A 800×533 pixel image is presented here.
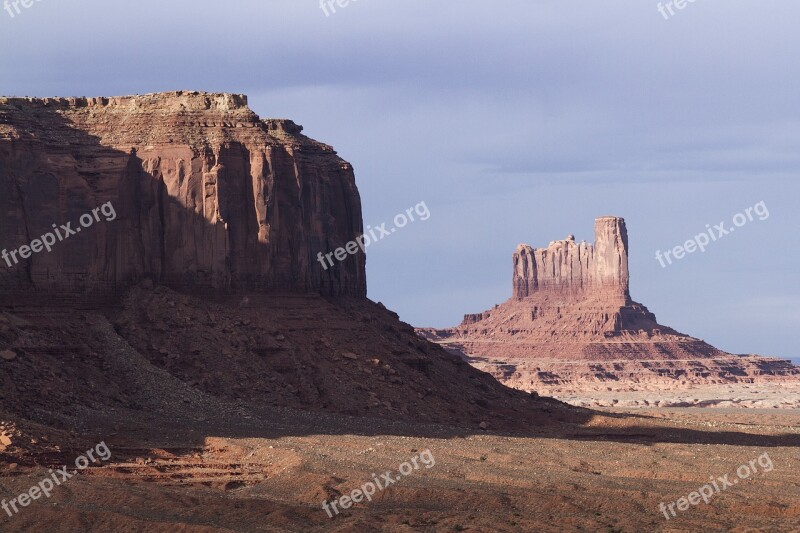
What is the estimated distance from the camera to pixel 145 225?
237 feet

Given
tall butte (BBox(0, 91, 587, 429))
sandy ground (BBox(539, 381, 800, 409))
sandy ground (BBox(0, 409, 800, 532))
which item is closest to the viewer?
sandy ground (BBox(0, 409, 800, 532))

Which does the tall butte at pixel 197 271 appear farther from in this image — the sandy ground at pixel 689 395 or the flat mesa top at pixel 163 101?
the sandy ground at pixel 689 395

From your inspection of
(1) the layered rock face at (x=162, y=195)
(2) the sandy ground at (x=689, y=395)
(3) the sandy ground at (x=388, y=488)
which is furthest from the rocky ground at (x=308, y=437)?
(2) the sandy ground at (x=689, y=395)

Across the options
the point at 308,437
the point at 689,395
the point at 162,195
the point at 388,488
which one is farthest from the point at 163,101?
the point at 689,395

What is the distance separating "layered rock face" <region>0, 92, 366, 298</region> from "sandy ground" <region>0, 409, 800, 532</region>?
12182mm

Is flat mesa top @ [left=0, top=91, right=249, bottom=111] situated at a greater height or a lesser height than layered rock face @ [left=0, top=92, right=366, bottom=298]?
greater

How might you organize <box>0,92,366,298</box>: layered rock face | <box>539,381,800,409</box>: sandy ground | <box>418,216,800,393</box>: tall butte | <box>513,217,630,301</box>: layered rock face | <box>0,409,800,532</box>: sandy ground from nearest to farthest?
<box>0,409,800,532</box>: sandy ground, <box>0,92,366,298</box>: layered rock face, <box>539,381,800,409</box>: sandy ground, <box>418,216,800,393</box>: tall butte, <box>513,217,630,301</box>: layered rock face

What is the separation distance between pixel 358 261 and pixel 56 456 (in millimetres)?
35012

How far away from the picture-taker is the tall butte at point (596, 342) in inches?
6383

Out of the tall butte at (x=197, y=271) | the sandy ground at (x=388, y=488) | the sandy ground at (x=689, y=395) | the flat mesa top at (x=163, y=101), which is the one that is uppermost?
the flat mesa top at (x=163, y=101)

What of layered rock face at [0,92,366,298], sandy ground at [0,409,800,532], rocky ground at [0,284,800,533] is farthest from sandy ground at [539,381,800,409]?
sandy ground at [0,409,800,532]

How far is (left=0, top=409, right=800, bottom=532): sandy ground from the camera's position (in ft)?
123

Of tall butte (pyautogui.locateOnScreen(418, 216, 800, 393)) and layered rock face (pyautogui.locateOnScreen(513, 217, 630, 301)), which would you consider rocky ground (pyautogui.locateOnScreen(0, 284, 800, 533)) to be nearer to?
tall butte (pyautogui.locateOnScreen(418, 216, 800, 393))

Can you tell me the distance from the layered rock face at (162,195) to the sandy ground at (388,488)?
40.0 feet
